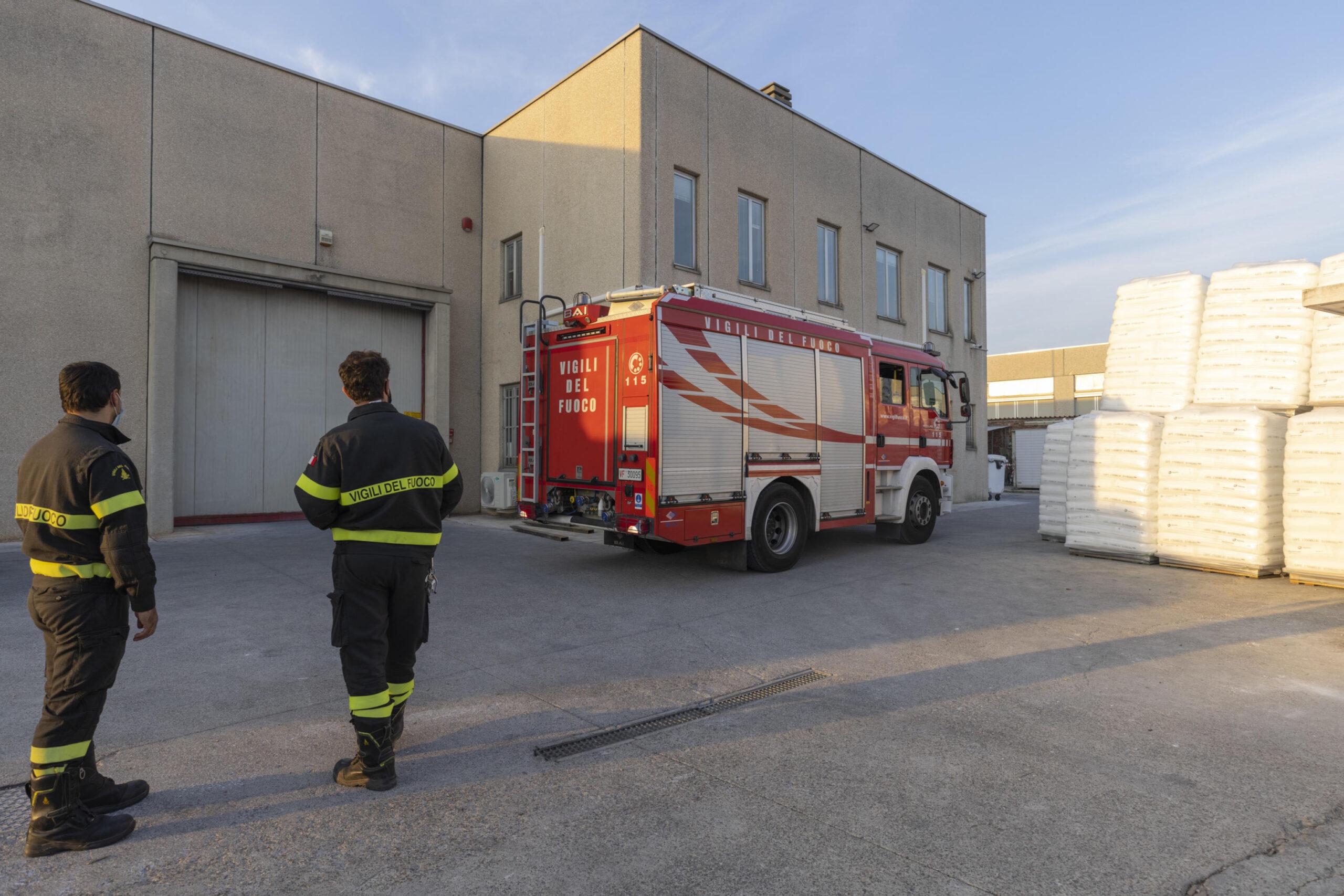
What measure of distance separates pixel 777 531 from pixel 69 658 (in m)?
7.12

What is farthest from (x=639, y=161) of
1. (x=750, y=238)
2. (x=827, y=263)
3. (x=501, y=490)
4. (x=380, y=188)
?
(x=501, y=490)

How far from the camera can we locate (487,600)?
7105mm

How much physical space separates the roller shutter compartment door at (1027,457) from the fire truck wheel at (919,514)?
692 inches

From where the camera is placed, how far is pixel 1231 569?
856cm

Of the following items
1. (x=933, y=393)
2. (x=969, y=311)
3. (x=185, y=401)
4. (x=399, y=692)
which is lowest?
(x=399, y=692)

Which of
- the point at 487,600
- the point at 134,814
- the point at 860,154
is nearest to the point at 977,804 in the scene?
the point at 134,814

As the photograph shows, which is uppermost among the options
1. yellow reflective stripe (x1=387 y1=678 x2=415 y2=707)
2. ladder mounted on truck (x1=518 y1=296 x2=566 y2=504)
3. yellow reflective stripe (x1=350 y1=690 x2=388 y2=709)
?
ladder mounted on truck (x1=518 y1=296 x2=566 y2=504)

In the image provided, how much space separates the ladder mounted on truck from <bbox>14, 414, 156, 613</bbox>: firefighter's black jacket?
5.78m

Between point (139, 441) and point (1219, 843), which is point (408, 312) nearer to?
point (139, 441)

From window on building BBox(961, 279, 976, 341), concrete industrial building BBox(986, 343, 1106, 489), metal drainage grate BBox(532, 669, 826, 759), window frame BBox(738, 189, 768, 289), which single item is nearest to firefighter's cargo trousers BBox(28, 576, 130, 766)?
metal drainage grate BBox(532, 669, 826, 759)

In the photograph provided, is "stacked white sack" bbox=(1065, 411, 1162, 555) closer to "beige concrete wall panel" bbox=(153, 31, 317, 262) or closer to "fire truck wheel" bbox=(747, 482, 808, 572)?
"fire truck wheel" bbox=(747, 482, 808, 572)

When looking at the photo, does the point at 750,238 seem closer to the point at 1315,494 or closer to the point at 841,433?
the point at 841,433

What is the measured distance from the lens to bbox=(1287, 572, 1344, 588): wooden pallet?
774 cm

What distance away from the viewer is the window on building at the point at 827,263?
1584 cm
